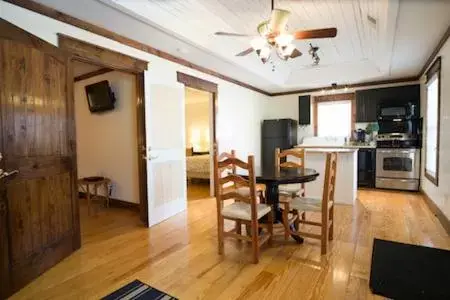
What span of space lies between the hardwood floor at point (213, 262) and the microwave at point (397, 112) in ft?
7.78

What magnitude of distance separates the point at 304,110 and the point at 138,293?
18.8 ft

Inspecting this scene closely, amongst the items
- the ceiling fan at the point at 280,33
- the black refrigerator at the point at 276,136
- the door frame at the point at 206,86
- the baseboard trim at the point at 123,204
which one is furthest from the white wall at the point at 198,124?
the ceiling fan at the point at 280,33

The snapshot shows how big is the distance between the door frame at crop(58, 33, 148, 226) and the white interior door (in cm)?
8

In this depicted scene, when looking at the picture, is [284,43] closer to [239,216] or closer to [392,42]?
[239,216]

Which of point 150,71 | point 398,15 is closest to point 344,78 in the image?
point 398,15

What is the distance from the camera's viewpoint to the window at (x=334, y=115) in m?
6.20

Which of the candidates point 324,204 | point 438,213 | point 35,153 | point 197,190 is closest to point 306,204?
point 324,204

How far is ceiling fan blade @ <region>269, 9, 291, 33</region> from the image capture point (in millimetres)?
2184

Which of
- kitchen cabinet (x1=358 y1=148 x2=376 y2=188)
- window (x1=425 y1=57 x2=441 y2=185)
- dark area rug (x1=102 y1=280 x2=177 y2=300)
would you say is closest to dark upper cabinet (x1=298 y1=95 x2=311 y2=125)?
kitchen cabinet (x1=358 y1=148 x2=376 y2=188)

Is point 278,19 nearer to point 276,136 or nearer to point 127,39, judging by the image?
point 127,39

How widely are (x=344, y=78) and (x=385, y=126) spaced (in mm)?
1339

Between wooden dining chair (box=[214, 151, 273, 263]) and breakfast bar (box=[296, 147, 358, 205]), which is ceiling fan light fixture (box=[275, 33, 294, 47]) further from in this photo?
breakfast bar (box=[296, 147, 358, 205])

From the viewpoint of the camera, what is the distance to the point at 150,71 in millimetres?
3469

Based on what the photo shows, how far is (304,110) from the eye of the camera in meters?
6.55
